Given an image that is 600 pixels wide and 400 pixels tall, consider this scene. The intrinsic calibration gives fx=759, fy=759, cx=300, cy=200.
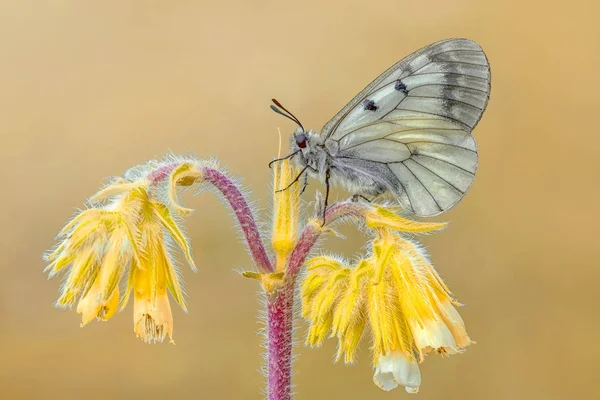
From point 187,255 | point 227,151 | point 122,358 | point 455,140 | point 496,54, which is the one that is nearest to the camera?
point 187,255

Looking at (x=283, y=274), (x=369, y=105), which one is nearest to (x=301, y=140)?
(x=369, y=105)

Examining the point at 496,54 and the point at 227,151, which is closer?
the point at 227,151

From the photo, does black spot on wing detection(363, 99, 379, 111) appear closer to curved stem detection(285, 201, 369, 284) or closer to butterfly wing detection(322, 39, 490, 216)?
butterfly wing detection(322, 39, 490, 216)

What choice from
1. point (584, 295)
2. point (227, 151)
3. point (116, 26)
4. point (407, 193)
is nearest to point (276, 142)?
point (227, 151)

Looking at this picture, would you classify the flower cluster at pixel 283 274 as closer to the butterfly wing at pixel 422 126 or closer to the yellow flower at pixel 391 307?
the yellow flower at pixel 391 307

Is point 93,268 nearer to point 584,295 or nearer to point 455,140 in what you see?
point 455,140

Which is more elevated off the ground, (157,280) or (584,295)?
(584,295)
